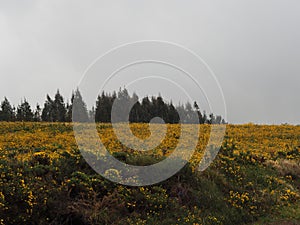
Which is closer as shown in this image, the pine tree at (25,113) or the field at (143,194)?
the field at (143,194)

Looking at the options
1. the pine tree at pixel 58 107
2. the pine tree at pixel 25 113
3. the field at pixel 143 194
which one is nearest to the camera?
the field at pixel 143 194

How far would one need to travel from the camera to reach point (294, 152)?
21953mm

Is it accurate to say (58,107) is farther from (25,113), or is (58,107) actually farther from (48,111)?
(25,113)

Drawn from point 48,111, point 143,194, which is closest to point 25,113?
point 48,111

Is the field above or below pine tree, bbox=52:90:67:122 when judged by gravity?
below

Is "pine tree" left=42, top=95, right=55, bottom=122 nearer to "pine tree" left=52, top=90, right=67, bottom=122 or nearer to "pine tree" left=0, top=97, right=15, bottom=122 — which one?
"pine tree" left=52, top=90, right=67, bottom=122

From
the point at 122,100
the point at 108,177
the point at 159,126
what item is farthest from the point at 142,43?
the point at 159,126

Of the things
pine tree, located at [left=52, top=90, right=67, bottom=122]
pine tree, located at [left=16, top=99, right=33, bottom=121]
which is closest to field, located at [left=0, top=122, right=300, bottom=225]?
pine tree, located at [left=16, top=99, right=33, bottom=121]

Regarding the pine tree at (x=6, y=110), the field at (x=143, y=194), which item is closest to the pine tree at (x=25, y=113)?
the pine tree at (x=6, y=110)

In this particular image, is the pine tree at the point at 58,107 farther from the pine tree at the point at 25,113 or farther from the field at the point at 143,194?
the field at the point at 143,194

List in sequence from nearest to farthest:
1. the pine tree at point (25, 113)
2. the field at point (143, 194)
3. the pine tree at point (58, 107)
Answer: the field at point (143, 194) < the pine tree at point (25, 113) < the pine tree at point (58, 107)

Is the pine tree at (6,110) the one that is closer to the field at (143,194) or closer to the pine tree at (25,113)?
the pine tree at (25,113)

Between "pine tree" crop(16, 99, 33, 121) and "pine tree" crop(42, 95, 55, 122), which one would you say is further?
"pine tree" crop(42, 95, 55, 122)

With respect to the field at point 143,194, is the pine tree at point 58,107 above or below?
above
